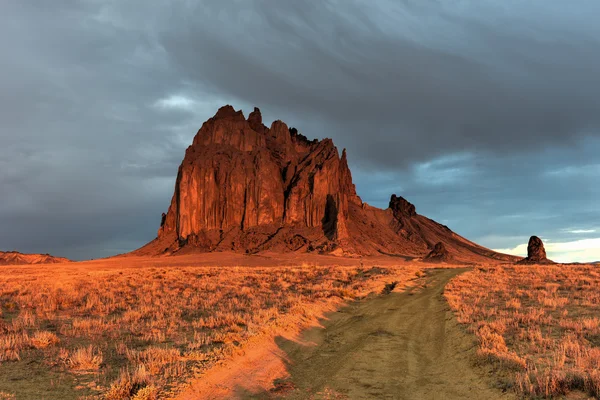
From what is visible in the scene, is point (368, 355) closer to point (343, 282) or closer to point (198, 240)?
point (343, 282)

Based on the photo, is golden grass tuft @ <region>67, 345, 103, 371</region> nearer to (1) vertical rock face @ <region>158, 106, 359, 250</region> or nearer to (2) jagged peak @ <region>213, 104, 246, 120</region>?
(1) vertical rock face @ <region>158, 106, 359, 250</region>

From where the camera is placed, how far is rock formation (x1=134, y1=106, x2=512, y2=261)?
10269 centimetres

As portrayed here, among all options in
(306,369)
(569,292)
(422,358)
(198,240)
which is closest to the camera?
(306,369)

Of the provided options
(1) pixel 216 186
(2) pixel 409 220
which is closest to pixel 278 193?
(1) pixel 216 186

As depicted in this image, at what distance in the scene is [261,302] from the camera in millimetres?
18031

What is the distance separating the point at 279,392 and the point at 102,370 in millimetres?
4089

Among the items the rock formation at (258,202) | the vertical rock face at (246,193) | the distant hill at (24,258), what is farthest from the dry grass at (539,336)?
the distant hill at (24,258)

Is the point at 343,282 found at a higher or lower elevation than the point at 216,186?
lower

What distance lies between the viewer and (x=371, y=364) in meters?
9.07

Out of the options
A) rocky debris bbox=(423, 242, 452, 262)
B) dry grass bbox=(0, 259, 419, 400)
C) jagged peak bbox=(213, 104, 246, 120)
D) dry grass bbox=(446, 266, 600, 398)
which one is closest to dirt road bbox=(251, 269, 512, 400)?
dry grass bbox=(446, 266, 600, 398)

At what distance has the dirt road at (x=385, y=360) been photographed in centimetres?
742

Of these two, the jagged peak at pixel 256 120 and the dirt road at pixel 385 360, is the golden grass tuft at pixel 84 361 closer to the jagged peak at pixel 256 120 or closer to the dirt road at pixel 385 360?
the dirt road at pixel 385 360

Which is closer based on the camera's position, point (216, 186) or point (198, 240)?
point (198, 240)

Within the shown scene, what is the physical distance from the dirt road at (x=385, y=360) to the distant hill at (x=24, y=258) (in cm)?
10686
